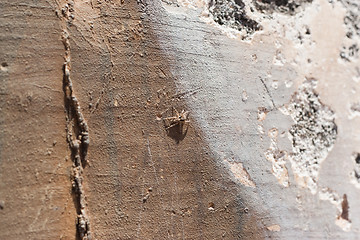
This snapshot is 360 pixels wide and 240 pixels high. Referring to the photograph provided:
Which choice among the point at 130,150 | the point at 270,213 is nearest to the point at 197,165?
the point at 130,150

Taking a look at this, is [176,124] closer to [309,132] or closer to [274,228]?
[274,228]

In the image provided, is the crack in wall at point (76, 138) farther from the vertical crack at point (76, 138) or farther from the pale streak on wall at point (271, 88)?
the pale streak on wall at point (271, 88)

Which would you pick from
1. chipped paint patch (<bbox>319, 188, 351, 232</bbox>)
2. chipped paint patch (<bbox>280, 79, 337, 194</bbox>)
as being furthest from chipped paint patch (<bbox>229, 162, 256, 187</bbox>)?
chipped paint patch (<bbox>319, 188, 351, 232</bbox>)

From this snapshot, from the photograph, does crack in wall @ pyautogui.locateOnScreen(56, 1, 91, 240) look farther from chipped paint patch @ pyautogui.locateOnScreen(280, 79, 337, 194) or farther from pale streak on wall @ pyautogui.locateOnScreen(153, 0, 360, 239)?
chipped paint patch @ pyautogui.locateOnScreen(280, 79, 337, 194)

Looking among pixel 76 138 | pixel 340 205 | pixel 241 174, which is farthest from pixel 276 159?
pixel 76 138

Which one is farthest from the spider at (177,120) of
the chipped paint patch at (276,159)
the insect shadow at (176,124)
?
the chipped paint patch at (276,159)

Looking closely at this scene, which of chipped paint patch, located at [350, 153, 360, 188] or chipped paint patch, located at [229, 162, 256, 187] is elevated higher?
chipped paint patch, located at [229, 162, 256, 187]

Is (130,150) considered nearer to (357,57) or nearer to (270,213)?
(270,213)
